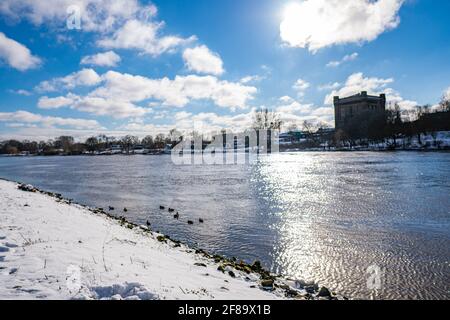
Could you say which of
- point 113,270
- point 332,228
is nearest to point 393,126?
point 332,228

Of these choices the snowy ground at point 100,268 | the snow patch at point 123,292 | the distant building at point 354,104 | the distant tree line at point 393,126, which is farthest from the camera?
the distant building at point 354,104

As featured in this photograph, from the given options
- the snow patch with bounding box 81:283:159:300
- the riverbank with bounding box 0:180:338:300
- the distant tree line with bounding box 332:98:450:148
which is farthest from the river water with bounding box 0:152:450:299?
the distant tree line with bounding box 332:98:450:148

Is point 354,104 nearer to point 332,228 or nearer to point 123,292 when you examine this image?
point 332,228

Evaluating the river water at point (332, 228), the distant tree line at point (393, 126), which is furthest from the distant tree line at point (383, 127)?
the river water at point (332, 228)

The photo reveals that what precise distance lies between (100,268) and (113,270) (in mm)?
310

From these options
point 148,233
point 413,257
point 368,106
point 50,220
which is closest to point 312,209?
point 413,257

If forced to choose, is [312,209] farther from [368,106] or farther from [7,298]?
[368,106]

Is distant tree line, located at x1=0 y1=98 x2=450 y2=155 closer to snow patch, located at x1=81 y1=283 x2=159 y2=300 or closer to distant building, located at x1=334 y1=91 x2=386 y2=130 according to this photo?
distant building, located at x1=334 y1=91 x2=386 y2=130

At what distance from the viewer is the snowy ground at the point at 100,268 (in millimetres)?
5833

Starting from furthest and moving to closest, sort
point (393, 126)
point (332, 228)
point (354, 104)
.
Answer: point (354, 104), point (393, 126), point (332, 228)

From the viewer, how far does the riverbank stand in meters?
5.88

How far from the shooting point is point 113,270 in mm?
7004

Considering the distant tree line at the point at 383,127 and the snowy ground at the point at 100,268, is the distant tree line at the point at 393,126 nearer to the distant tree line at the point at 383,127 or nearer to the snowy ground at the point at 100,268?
the distant tree line at the point at 383,127
